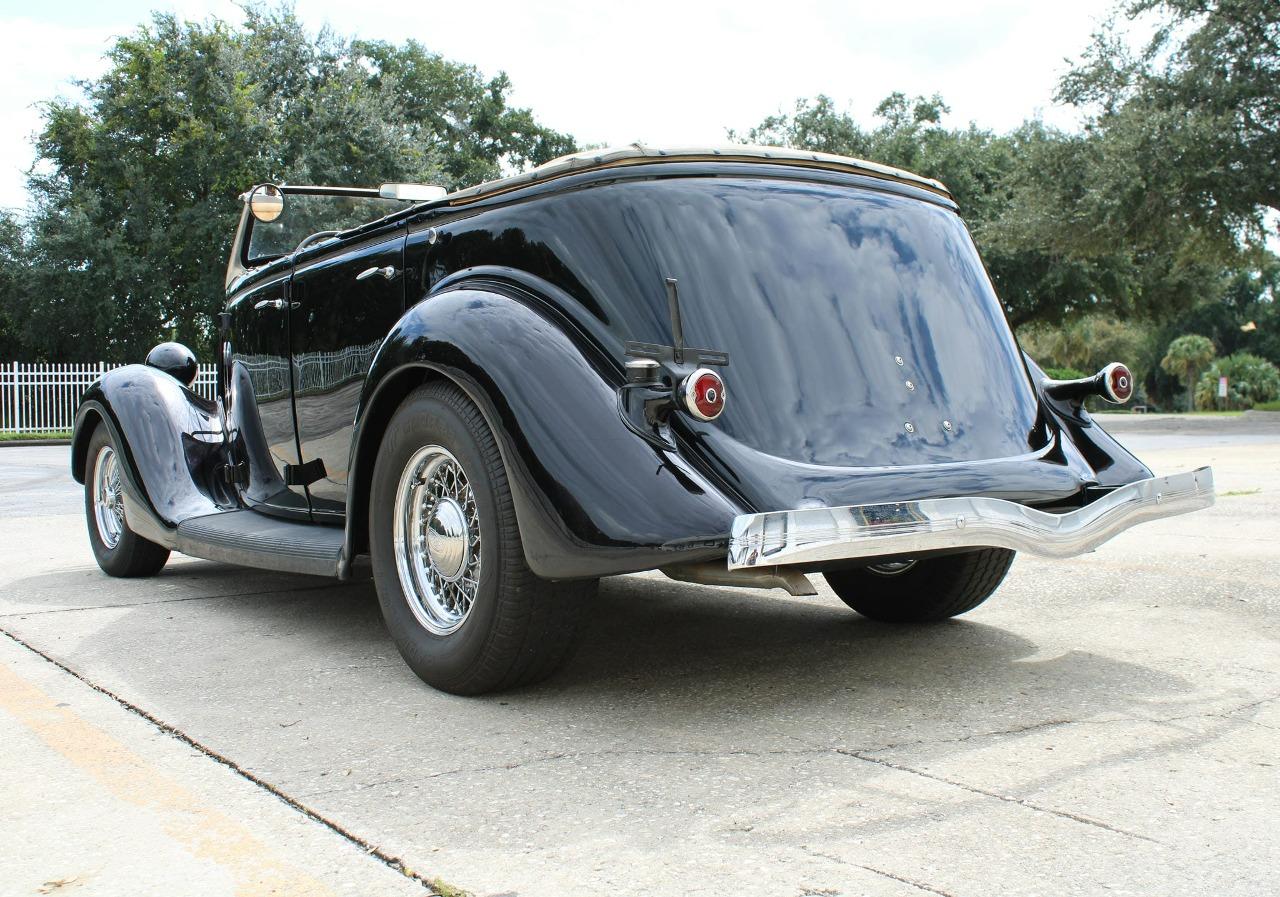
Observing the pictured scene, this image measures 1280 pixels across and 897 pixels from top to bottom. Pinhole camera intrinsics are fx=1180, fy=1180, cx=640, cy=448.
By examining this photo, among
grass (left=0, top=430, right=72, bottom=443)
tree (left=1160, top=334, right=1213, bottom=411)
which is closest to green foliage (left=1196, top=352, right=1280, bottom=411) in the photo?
tree (left=1160, top=334, right=1213, bottom=411)

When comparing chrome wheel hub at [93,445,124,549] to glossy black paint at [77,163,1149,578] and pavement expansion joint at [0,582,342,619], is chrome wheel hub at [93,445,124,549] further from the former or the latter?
glossy black paint at [77,163,1149,578]

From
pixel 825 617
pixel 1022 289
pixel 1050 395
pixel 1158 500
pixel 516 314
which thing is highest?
pixel 1022 289

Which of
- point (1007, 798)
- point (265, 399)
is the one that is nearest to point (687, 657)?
point (1007, 798)

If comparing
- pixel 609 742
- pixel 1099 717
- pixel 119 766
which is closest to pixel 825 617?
pixel 1099 717

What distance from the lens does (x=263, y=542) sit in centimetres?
431

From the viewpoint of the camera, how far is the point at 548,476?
2980mm

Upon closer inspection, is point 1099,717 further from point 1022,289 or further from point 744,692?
point 1022,289

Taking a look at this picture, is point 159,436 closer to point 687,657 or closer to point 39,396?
point 687,657

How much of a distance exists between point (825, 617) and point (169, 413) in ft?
10.4

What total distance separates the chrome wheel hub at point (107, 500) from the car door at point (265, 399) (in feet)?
2.50

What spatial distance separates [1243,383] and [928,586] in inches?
2192

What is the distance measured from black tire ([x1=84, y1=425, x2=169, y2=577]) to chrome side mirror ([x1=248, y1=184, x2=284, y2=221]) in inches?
50.5

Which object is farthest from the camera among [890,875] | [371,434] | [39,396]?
[39,396]

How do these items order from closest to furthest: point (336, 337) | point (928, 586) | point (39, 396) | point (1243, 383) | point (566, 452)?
point (566, 452), point (928, 586), point (336, 337), point (39, 396), point (1243, 383)
